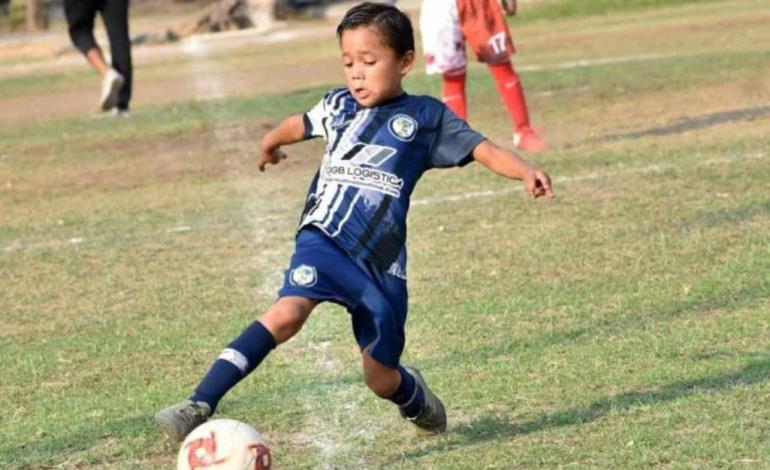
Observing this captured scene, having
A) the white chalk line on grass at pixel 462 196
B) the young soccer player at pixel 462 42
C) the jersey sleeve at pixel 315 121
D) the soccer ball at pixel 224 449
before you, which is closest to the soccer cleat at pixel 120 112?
the young soccer player at pixel 462 42

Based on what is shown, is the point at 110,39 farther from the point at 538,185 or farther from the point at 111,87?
the point at 538,185

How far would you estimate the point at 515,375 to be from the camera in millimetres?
5871

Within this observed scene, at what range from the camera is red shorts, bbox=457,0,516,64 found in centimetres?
1144

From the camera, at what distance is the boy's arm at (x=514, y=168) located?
4.91 meters

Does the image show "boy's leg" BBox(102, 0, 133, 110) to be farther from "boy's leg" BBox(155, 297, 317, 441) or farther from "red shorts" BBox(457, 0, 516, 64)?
"boy's leg" BBox(155, 297, 317, 441)

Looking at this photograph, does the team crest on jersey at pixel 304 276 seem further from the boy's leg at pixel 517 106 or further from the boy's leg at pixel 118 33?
the boy's leg at pixel 118 33

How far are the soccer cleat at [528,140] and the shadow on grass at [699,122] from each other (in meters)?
0.54

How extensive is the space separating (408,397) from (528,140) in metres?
6.74

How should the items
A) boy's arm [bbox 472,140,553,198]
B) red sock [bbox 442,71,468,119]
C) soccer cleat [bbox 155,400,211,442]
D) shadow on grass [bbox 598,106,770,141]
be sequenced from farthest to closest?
1. shadow on grass [bbox 598,106,770,141]
2. red sock [bbox 442,71,468,119]
3. boy's arm [bbox 472,140,553,198]
4. soccer cleat [bbox 155,400,211,442]

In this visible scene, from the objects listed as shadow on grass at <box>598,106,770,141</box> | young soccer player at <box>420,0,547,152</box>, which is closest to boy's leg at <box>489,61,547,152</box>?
young soccer player at <box>420,0,547,152</box>

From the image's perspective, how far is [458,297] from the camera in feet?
24.0

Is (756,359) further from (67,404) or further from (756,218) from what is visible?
(756,218)

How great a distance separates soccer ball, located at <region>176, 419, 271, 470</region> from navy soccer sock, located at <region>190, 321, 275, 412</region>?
214 millimetres

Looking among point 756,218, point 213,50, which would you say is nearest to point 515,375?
point 756,218
